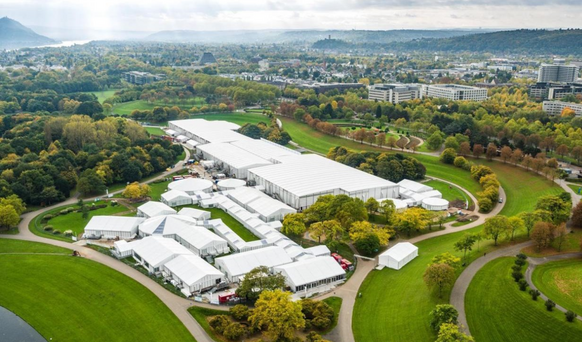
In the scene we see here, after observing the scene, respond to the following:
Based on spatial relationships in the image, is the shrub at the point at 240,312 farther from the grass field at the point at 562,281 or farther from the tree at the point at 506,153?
the tree at the point at 506,153

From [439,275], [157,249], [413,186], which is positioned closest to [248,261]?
[157,249]

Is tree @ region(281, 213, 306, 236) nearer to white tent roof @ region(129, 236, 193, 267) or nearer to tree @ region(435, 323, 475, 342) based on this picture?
white tent roof @ region(129, 236, 193, 267)

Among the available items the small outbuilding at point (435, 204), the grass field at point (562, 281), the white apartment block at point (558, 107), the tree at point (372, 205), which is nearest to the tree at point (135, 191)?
the tree at point (372, 205)

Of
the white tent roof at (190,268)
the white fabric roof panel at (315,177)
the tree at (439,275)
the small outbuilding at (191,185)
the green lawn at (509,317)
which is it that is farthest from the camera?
the small outbuilding at (191,185)

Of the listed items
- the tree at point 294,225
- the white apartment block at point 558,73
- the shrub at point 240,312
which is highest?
the white apartment block at point 558,73

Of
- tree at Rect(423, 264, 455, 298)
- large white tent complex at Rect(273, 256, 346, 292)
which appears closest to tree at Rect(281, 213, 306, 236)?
large white tent complex at Rect(273, 256, 346, 292)

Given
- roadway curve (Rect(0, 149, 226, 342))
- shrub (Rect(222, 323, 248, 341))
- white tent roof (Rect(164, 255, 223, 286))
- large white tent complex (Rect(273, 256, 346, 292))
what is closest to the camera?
shrub (Rect(222, 323, 248, 341))
